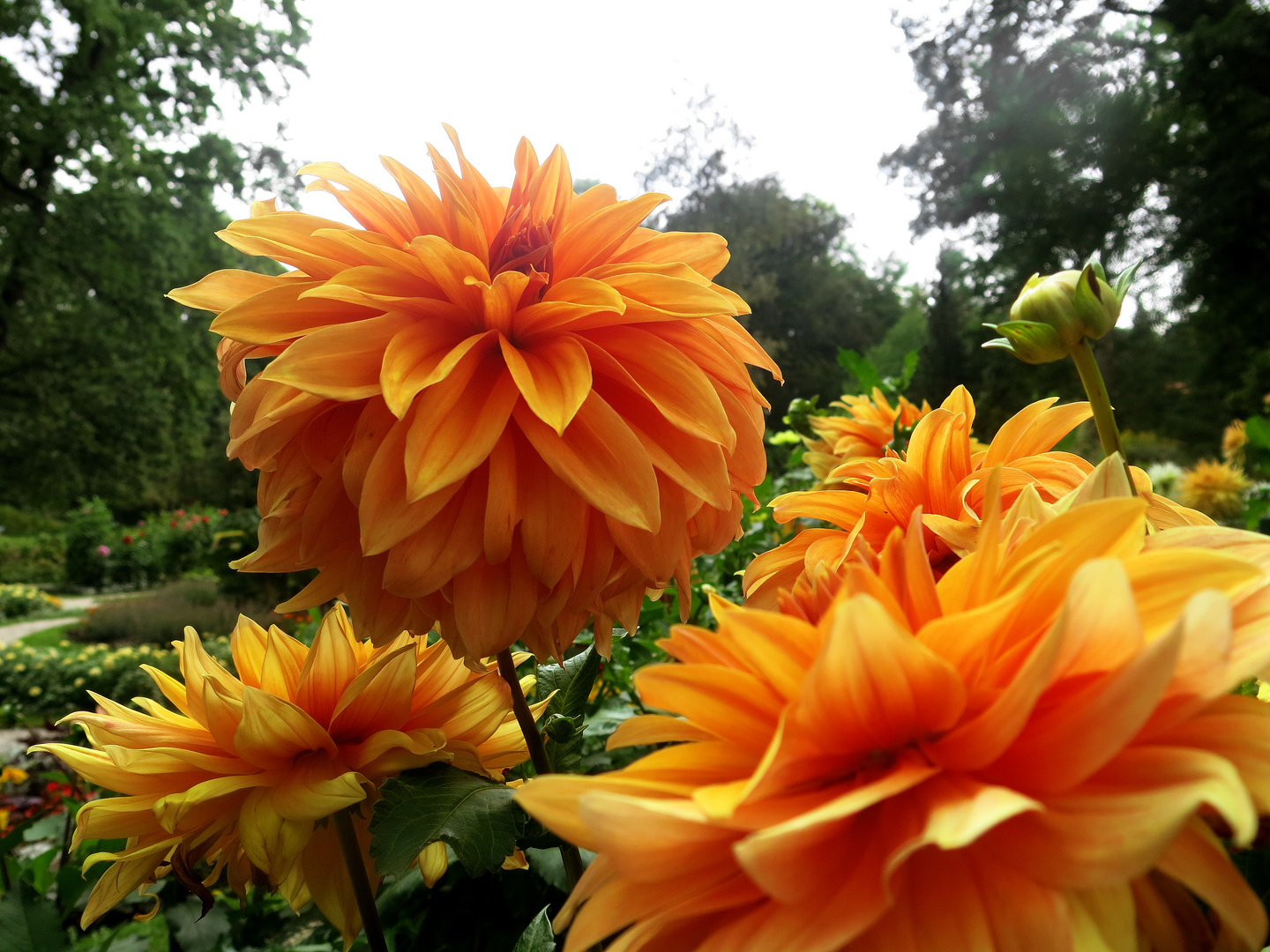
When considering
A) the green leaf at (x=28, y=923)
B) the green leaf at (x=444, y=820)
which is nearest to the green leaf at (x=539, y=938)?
the green leaf at (x=444, y=820)

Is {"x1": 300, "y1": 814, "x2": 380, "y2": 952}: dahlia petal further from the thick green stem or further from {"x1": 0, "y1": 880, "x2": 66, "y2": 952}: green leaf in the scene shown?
the thick green stem

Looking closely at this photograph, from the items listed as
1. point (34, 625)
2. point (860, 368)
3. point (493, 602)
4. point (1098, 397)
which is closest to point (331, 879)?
point (493, 602)

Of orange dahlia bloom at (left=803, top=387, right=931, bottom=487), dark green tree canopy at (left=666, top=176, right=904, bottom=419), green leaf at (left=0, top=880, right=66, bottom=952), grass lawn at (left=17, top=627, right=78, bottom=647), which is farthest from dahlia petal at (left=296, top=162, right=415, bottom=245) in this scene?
dark green tree canopy at (left=666, top=176, right=904, bottom=419)

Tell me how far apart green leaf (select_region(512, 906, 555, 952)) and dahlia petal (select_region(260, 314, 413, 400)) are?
1.21ft

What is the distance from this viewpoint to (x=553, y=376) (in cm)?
47

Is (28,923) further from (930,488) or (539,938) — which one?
(930,488)

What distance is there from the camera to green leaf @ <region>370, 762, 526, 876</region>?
0.45 metres

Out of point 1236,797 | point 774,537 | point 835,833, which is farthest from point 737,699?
point 774,537

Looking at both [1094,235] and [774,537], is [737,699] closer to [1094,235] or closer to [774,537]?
[774,537]

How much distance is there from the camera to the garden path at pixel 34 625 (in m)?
9.09

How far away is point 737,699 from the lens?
319mm

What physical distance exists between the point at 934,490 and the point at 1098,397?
0.12m

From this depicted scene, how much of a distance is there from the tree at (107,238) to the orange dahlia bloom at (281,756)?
12623mm

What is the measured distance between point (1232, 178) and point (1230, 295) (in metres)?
1.90
